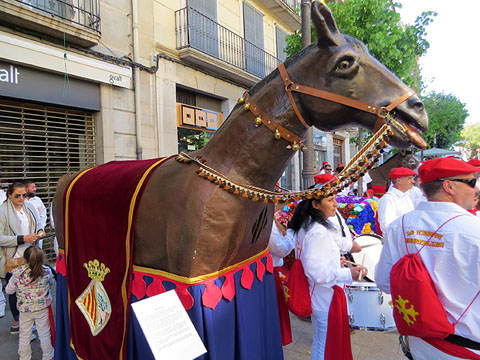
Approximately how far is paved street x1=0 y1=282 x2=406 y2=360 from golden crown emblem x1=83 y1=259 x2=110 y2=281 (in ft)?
6.51

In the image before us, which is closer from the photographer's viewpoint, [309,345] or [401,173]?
[309,345]

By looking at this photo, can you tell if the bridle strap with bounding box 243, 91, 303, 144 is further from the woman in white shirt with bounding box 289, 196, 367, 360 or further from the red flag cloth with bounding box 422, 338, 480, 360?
the red flag cloth with bounding box 422, 338, 480, 360

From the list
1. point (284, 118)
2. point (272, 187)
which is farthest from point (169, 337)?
point (284, 118)

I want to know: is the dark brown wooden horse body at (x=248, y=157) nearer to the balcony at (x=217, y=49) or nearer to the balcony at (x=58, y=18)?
the balcony at (x=58, y=18)

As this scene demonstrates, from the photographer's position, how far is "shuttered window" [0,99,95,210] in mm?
5957

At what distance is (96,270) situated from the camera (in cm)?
226

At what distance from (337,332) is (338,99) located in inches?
79.5

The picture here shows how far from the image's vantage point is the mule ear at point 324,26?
1521 mm

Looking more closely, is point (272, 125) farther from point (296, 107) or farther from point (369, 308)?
point (369, 308)

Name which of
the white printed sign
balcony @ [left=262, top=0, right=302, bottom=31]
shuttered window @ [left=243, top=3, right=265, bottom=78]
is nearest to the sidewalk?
the white printed sign

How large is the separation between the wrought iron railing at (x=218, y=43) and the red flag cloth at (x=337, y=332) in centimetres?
833

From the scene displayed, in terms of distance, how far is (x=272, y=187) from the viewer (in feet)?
6.27

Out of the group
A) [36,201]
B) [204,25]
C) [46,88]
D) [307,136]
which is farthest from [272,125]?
[204,25]

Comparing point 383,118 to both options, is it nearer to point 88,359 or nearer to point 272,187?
point 272,187
